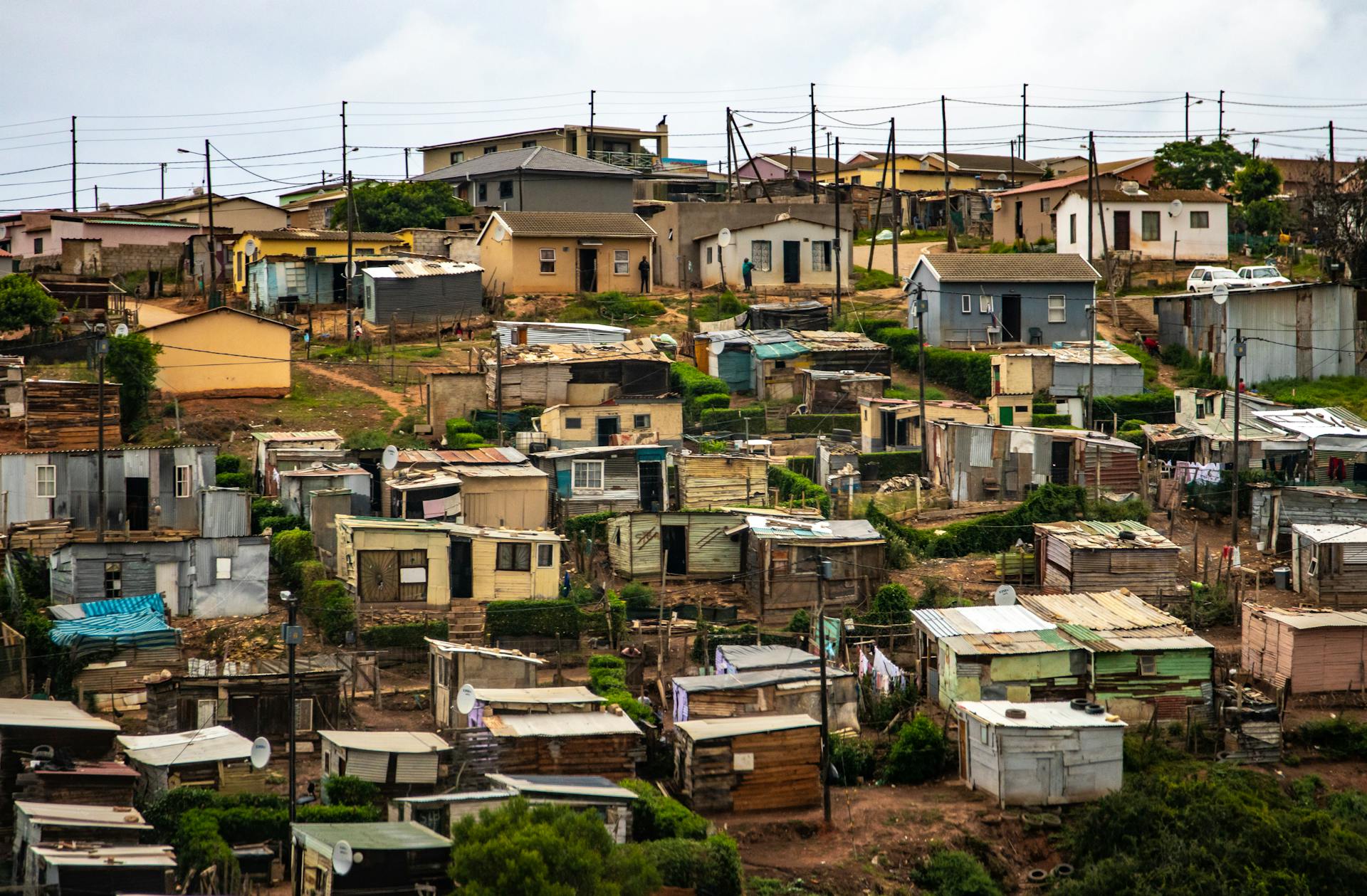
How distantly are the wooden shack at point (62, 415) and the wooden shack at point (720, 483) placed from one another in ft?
47.6

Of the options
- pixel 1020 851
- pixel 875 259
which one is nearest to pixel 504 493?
pixel 1020 851

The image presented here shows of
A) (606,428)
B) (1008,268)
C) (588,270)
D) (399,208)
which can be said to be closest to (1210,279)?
(1008,268)

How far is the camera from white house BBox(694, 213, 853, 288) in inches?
2445

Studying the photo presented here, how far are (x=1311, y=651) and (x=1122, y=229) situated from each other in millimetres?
32631

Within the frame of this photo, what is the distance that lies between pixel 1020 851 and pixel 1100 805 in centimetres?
153

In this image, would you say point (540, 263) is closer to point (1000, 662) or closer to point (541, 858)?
point (1000, 662)

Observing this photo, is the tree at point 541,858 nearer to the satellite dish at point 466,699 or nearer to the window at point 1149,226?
the satellite dish at point 466,699

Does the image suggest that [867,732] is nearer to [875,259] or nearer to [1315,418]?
[1315,418]

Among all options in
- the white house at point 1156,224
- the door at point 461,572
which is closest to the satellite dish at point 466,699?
the door at point 461,572

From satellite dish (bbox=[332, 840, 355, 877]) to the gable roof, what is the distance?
36.7 metres

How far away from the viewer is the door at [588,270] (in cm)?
6025

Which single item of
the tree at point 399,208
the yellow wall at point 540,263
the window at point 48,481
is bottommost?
the window at point 48,481

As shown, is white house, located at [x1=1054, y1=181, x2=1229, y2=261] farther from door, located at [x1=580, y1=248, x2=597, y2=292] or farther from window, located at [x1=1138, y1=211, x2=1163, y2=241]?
door, located at [x1=580, y1=248, x2=597, y2=292]

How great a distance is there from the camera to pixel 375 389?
1916 inches
